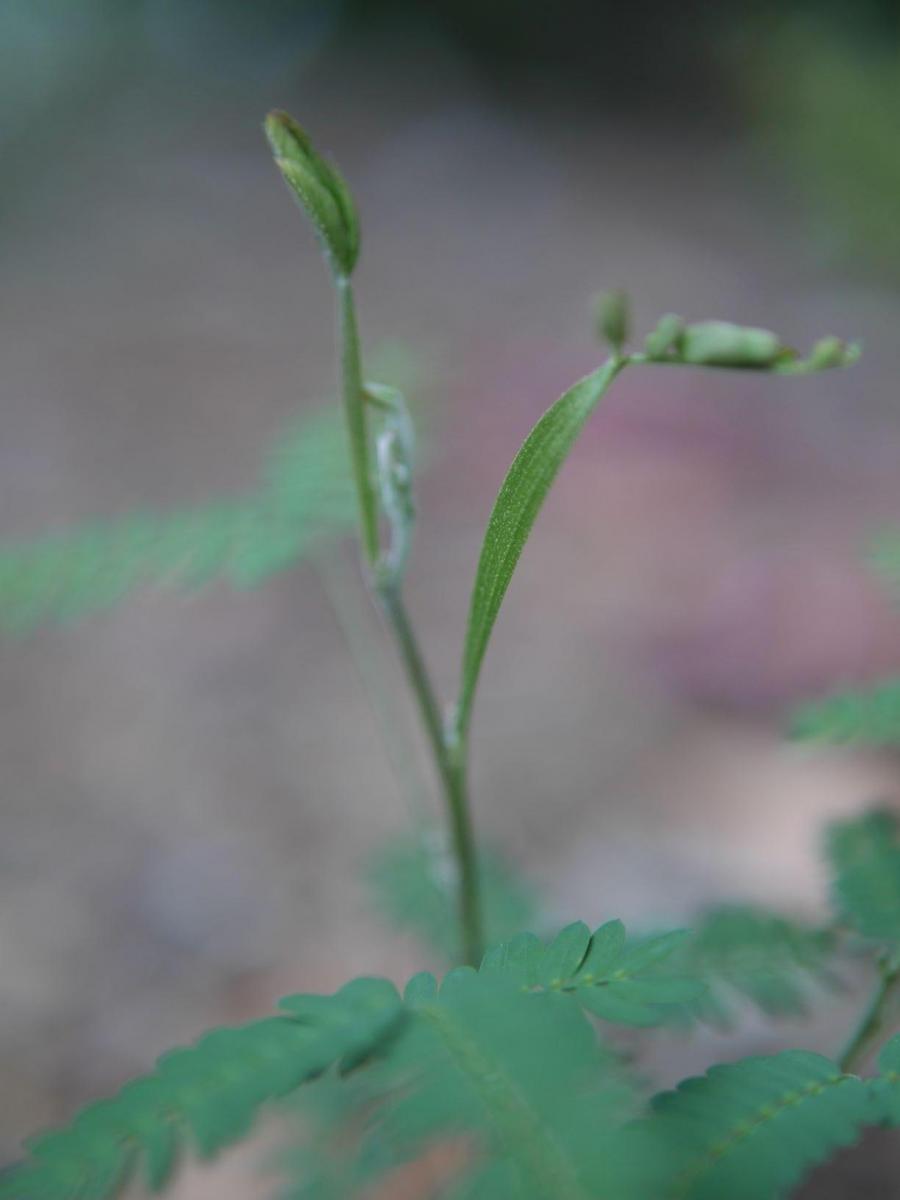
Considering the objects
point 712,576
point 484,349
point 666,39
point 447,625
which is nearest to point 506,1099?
point 447,625

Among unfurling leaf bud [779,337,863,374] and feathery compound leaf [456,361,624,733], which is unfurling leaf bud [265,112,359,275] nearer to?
feathery compound leaf [456,361,624,733]

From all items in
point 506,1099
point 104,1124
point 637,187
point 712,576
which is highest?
point 637,187

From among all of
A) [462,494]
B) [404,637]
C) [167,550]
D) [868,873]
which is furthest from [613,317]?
[462,494]

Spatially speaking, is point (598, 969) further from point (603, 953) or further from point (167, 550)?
point (167, 550)

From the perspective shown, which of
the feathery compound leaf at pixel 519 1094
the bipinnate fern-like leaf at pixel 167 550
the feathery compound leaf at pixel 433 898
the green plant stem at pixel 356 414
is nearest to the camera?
the feathery compound leaf at pixel 519 1094

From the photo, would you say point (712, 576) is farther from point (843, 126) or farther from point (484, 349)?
point (843, 126)

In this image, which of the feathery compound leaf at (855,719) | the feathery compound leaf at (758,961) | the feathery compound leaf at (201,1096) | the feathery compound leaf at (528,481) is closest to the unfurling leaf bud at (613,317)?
the feathery compound leaf at (528,481)

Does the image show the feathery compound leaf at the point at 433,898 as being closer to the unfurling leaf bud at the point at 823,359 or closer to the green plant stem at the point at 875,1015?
the green plant stem at the point at 875,1015
